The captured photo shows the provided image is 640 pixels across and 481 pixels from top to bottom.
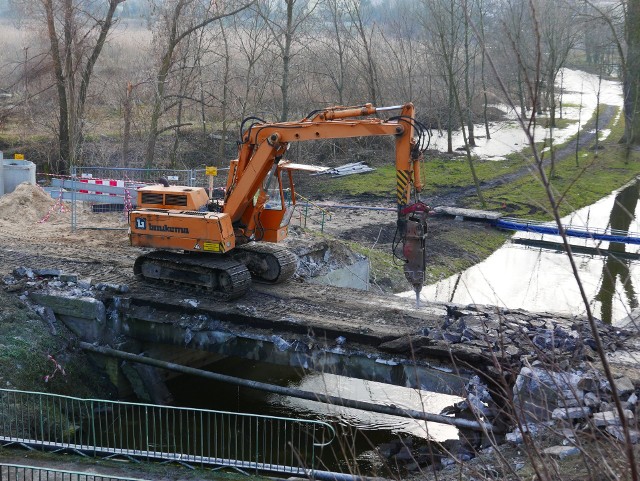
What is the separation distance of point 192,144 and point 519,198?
14.0 meters

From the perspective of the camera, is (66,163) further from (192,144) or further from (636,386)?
(636,386)

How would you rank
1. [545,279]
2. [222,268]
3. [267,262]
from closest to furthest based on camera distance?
[222,268]
[267,262]
[545,279]

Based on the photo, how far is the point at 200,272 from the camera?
47.4 ft

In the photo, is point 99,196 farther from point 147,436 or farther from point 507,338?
point 507,338

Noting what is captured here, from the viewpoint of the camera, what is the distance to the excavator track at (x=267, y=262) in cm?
1526

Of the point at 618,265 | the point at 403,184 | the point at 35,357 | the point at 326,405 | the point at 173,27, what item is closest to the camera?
the point at 403,184

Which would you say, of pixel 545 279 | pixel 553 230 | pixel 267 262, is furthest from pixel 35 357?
pixel 553 230

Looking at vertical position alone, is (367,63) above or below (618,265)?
above

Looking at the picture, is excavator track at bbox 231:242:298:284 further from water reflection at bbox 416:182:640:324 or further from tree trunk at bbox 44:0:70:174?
A: tree trunk at bbox 44:0:70:174

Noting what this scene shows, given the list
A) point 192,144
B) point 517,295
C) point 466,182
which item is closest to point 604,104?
point 466,182

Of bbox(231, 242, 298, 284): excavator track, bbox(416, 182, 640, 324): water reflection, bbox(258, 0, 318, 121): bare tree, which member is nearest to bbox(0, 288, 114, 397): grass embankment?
bbox(231, 242, 298, 284): excavator track

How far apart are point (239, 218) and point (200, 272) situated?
132cm

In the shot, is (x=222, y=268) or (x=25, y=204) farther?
(x=25, y=204)

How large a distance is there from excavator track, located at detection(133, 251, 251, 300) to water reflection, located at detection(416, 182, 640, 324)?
19.0ft
